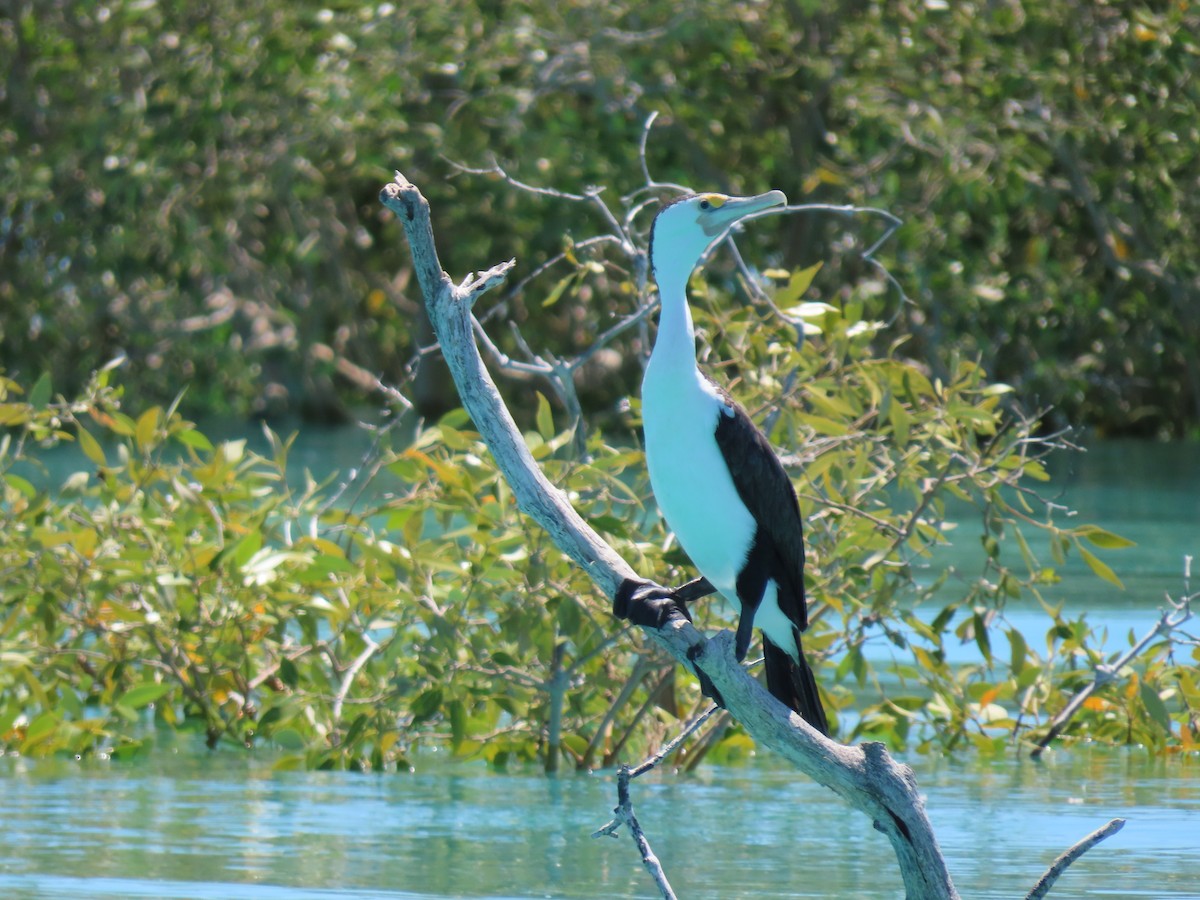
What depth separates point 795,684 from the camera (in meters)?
3.80

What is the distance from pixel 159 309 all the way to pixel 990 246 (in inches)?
259

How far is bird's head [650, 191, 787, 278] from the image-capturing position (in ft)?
12.2

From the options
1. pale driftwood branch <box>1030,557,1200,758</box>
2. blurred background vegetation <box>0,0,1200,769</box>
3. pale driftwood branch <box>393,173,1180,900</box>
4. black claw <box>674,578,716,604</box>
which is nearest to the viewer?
pale driftwood branch <box>393,173,1180,900</box>

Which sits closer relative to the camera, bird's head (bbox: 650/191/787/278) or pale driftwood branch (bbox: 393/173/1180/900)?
pale driftwood branch (bbox: 393/173/1180/900)

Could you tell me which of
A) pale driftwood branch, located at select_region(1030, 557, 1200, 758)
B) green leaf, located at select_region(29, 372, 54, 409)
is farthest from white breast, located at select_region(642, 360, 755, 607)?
green leaf, located at select_region(29, 372, 54, 409)

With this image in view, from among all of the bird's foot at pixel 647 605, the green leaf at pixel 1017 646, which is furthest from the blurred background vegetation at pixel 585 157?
the bird's foot at pixel 647 605

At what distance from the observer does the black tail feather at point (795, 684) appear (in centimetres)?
374

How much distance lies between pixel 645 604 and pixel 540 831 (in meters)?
Result: 1.66

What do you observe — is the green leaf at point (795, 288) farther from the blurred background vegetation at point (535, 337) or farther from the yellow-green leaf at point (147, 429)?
the yellow-green leaf at point (147, 429)

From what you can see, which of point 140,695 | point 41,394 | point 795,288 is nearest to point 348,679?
point 140,695

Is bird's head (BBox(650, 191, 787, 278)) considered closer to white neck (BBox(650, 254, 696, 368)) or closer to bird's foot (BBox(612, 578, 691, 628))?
white neck (BBox(650, 254, 696, 368))

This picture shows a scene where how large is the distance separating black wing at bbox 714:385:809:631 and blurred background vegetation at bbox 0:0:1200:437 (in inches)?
286

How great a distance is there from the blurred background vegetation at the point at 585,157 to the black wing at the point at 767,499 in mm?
7258

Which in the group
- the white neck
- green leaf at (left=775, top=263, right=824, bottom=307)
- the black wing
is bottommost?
the black wing
